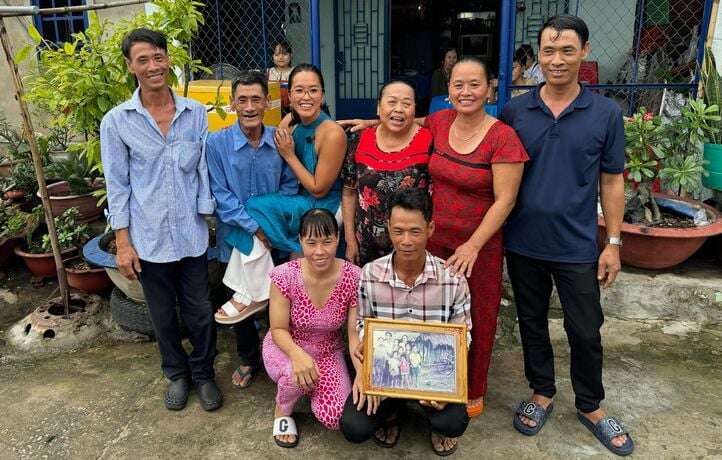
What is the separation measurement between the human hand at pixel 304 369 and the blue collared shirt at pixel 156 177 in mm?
769

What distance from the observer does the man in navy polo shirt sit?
2410mm

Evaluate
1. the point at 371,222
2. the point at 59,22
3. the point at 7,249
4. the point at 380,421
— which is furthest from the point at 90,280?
the point at 59,22

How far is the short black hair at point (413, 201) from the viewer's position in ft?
7.74

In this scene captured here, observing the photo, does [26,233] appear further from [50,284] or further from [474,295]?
[474,295]

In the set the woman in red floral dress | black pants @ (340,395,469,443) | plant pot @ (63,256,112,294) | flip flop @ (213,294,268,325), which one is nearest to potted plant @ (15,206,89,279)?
plant pot @ (63,256,112,294)

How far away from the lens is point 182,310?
10.0ft

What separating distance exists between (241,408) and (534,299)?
5.34ft

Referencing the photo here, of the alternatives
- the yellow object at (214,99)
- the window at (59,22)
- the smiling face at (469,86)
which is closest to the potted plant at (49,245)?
the yellow object at (214,99)

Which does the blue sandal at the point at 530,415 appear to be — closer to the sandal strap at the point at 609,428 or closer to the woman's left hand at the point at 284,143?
the sandal strap at the point at 609,428

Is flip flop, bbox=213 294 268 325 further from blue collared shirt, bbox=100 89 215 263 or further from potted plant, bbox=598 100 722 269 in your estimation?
potted plant, bbox=598 100 722 269

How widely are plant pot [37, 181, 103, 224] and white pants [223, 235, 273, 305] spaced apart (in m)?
2.78

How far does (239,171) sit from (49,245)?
8.70 ft

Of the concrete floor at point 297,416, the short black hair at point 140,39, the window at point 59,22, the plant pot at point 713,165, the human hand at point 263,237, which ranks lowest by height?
the concrete floor at point 297,416

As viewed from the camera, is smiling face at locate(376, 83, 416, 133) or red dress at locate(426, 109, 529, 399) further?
smiling face at locate(376, 83, 416, 133)
